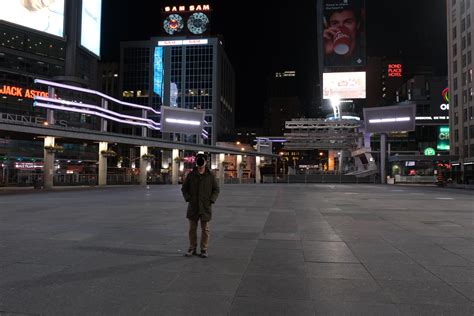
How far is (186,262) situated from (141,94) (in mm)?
115550

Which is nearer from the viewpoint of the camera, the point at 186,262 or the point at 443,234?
the point at 186,262

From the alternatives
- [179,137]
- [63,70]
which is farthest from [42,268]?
[179,137]

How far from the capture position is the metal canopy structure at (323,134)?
63062 millimetres

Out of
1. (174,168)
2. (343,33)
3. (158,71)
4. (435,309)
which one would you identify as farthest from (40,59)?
(435,309)

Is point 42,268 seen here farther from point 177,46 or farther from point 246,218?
point 177,46

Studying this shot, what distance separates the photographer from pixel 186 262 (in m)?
6.72

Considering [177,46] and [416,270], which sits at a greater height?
[177,46]

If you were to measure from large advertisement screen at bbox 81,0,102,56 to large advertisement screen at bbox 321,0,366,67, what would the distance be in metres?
47.8

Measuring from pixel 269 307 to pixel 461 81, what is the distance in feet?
282

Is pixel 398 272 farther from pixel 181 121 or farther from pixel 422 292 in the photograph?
pixel 181 121

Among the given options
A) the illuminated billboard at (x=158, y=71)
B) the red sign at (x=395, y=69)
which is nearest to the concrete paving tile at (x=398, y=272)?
the illuminated billboard at (x=158, y=71)

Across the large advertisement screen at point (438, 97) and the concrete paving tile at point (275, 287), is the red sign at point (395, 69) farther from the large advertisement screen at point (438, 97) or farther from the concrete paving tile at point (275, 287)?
the concrete paving tile at point (275, 287)

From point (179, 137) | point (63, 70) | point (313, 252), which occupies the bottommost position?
point (313, 252)

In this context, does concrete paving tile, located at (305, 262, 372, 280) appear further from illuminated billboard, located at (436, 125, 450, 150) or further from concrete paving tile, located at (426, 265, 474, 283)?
illuminated billboard, located at (436, 125, 450, 150)
